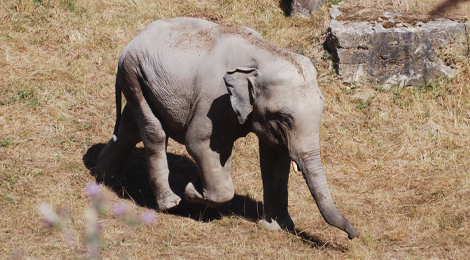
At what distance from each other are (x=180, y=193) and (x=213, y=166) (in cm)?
147

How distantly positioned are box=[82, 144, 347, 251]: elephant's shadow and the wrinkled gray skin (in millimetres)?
371

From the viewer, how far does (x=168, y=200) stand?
5.87 metres

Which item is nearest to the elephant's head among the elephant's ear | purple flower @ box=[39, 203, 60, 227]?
the elephant's ear

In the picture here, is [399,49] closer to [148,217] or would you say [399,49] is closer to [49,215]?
[148,217]

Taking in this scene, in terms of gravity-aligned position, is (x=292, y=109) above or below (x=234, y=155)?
above

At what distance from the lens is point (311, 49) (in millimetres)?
9547

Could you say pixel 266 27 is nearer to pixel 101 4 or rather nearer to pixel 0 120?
pixel 101 4

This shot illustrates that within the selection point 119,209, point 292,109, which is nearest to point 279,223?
point 292,109

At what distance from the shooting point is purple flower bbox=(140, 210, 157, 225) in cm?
562

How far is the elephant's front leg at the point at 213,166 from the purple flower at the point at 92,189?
155cm

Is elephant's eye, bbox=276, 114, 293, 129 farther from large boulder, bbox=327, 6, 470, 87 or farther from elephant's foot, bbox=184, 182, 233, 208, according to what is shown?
large boulder, bbox=327, 6, 470, 87

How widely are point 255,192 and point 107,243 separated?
2149 mm

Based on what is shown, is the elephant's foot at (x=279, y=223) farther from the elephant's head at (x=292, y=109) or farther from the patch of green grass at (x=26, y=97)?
the patch of green grass at (x=26, y=97)

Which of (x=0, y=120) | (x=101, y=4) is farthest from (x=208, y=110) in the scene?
(x=101, y=4)
